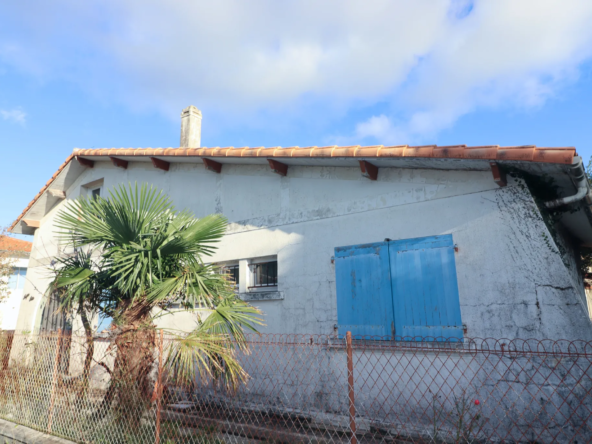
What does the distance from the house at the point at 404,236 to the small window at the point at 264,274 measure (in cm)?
2

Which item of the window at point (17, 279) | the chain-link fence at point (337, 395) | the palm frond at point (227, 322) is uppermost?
the window at point (17, 279)

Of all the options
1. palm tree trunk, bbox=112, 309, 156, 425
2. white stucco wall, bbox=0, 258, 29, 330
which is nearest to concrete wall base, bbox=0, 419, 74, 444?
palm tree trunk, bbox=112, 309, 156, 425

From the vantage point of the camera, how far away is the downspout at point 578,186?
15.1 feet

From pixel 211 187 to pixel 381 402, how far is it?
210 inches

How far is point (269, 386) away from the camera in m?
6.95

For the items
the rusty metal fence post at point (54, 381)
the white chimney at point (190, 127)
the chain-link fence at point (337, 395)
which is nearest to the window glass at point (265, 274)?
the chain-link fence at point (337, 395)

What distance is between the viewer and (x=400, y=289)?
6.01 meters

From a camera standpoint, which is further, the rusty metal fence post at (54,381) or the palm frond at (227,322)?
the rusty metal fence post at (54,381)

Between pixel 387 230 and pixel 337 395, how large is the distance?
2.57 m

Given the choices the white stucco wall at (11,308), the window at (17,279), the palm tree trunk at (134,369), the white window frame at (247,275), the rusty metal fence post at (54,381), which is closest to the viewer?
the palm tree trunk at (134,369)

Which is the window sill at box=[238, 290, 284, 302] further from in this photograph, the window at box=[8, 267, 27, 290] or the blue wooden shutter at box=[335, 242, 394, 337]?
the window at box=[8, 267, 27, 290]

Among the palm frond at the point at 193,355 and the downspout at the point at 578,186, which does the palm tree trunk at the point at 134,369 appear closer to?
the palm frond at the point at 193,355

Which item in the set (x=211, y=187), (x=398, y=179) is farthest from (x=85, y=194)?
(x=398, y=179)

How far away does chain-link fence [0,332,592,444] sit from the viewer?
15.5 ft
